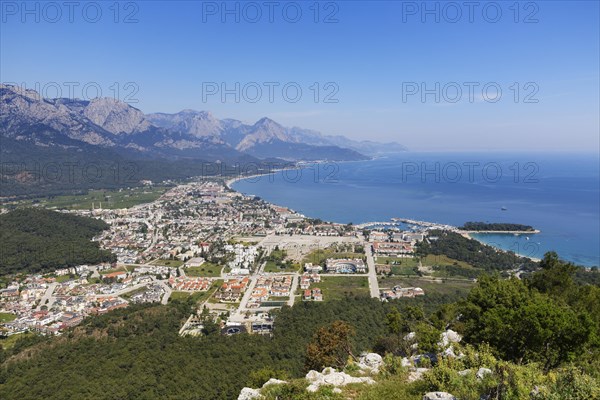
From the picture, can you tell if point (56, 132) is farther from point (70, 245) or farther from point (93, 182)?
point (70, 245)

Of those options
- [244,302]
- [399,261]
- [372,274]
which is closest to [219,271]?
[244,302]

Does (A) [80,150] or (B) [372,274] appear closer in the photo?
(B) [372,274]

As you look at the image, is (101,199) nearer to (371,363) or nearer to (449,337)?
(371,363)

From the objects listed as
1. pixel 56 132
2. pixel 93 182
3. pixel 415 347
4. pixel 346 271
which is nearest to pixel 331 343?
pixel 415 347

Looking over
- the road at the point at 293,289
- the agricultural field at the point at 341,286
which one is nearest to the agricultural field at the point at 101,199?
the road at the point at 293,289

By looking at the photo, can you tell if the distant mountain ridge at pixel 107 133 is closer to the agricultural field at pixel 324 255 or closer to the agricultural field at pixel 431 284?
the agricultural field at pixel 324 255

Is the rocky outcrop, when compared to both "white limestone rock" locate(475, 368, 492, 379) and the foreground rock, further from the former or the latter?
"white limestone rock" locate(475, 368, 492, 379)

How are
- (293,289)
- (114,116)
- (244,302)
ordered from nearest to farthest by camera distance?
(244,302) → (293,289) → (114,116)

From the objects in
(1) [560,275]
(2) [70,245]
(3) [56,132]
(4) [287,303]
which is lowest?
(4) [287,303]

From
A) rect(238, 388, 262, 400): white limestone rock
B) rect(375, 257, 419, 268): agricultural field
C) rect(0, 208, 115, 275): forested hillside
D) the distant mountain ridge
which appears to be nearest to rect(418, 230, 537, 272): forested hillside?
rect(375, 257, 419, 268): agricultural field
